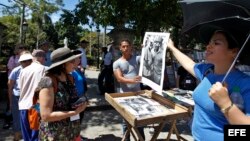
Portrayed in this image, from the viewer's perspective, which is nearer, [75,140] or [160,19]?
[75,140]

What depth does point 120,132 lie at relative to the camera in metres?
6.60

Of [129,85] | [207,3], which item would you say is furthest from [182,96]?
[207,3]

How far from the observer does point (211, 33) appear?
7.05 feet

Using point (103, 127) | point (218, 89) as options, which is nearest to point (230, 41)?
point (218, 89)

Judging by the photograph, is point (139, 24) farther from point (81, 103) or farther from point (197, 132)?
point (197, 132)

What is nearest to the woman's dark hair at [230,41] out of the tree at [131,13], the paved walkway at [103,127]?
the paved walkway at [103,127]

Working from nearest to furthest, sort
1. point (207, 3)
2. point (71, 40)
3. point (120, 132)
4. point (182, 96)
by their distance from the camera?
point (207, 3)
point (182, 96)
point (120, 132)
point (71, 40)

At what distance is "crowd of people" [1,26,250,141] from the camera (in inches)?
73.6

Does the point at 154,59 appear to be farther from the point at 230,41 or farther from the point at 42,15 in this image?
the point at 42,15

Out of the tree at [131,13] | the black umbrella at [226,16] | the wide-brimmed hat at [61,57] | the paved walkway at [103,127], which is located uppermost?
the tree at [131,13]

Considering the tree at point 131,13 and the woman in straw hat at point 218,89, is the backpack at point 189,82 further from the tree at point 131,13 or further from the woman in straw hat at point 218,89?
the woman in straw hat at point 218,89

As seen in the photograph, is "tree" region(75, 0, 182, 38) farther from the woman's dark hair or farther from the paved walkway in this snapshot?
the woman's dark hair

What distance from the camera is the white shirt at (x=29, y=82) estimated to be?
4555mm

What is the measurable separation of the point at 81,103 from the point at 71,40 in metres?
36.2
